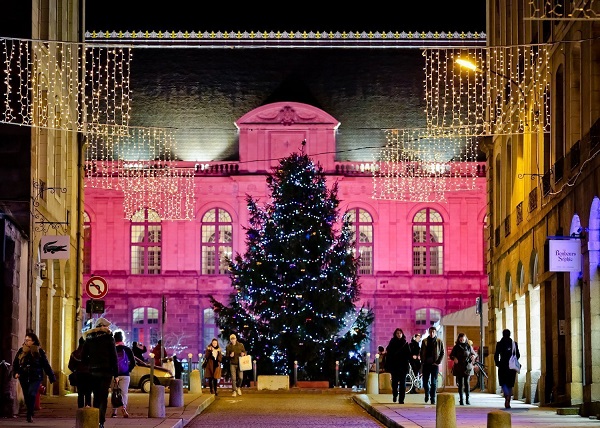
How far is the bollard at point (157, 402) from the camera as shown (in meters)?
25.9

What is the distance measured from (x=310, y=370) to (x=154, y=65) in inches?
938

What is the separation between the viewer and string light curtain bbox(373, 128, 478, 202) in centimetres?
6944

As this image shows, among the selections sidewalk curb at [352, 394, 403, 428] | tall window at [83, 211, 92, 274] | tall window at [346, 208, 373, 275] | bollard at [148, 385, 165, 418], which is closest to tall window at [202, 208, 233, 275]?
tall window at [83, 211, 92, 274]

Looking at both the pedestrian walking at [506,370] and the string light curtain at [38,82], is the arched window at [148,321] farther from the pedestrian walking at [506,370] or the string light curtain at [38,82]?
the pedestrian walking at [506,370]

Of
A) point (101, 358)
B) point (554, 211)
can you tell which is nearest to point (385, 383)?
point (554, 211)

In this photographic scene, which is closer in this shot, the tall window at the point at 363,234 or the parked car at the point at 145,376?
the parked car at the point at 145,376

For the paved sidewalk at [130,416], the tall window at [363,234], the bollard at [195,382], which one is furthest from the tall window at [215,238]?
the paved sidewalk at [130,416]

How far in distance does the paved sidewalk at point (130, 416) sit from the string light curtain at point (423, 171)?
35823 millimetres

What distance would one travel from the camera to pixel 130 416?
88.6ft

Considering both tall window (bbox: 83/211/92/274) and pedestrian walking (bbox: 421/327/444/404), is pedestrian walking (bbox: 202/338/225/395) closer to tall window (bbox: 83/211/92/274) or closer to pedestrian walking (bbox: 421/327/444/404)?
pedestrian walking (bbox: 421/327/444/404)

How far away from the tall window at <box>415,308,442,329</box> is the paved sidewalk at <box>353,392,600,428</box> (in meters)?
35.4

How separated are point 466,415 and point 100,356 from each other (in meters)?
7.48

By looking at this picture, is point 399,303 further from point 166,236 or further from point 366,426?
point 366,426

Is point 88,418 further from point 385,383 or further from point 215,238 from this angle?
point 215,238
